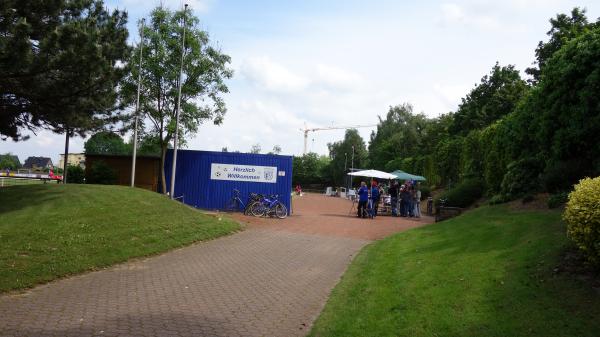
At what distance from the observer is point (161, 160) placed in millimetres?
22172

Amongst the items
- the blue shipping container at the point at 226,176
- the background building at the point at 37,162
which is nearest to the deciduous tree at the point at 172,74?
the blue shipping container at the point at 226,176

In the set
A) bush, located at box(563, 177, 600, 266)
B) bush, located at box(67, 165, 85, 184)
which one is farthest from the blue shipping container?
bush, located at box(563, 177, 600, 266)

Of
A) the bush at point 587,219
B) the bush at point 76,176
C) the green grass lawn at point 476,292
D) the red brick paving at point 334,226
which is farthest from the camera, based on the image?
the bush at point 76,176

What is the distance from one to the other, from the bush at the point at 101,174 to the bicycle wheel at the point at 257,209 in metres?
6.72

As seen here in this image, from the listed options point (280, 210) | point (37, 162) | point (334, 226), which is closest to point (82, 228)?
point (334, 226)

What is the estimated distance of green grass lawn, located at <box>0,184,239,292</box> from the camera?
28.9ft

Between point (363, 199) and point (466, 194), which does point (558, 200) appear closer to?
point (363, 199)

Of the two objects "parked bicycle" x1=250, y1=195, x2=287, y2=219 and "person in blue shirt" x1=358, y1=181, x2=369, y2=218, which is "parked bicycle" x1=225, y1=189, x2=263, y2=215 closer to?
"parked bicycle" x1=250, y1=195, x2=287, y2=219

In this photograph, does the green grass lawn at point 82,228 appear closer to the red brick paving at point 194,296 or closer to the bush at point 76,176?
the red brick paving at point 194,296

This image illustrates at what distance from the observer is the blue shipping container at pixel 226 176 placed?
21.5 meters

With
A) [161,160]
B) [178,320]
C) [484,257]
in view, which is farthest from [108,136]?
[484,257]

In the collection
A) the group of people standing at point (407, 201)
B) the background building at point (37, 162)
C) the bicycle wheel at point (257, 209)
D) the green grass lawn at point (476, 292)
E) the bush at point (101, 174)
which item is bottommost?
the green grass lawn at point (476, 292)

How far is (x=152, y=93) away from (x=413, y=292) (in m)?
17.6

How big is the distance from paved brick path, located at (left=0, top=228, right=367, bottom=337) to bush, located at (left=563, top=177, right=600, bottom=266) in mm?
3451
